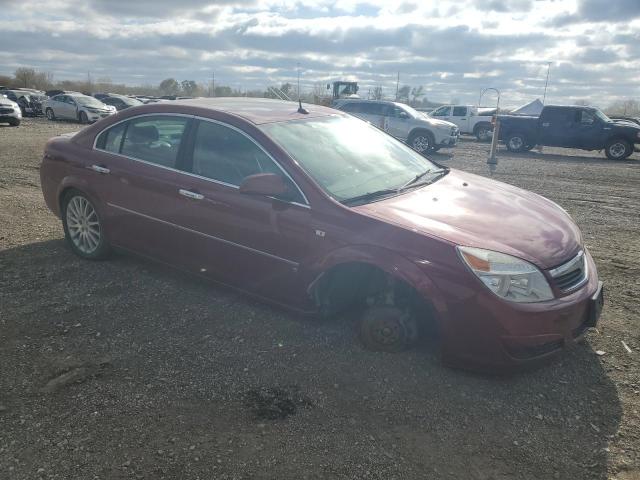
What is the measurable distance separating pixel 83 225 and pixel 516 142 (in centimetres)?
1786

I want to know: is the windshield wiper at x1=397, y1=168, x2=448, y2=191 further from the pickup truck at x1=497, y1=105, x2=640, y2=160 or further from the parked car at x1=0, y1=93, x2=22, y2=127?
the parked car at x1=0, y1=93, x2=22, y2=127

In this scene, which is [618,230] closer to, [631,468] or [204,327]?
[631,468]

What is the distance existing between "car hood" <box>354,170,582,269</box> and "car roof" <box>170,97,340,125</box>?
3.90 feet

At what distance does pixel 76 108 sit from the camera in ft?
84.8

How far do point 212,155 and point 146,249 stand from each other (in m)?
1.12

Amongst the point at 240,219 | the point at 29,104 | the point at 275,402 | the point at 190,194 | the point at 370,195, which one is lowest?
the point at 275,402

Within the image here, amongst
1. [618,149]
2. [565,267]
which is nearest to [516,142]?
[618,149]

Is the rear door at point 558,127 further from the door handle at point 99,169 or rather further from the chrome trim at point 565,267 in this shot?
the door handle at point 99,169

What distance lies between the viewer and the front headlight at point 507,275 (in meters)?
2.99

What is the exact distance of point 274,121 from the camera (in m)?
4.03

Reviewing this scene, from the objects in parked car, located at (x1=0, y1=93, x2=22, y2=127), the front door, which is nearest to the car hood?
the front door

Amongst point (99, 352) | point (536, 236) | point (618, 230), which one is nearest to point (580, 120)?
point (618, 230)

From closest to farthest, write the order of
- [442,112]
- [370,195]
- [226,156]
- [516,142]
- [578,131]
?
[370,195] < [226,156] < [578,131] < [516,142] < [442,112]

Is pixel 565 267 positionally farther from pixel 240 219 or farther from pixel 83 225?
pixel 83 225
